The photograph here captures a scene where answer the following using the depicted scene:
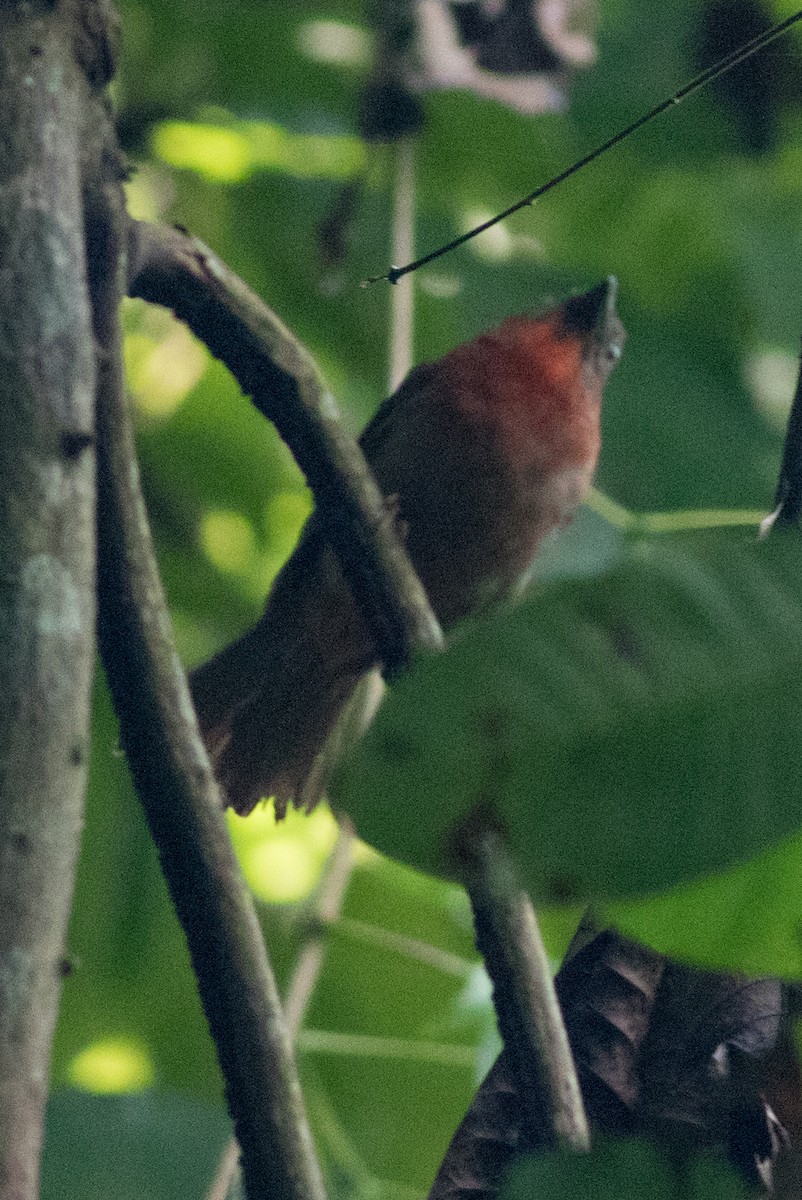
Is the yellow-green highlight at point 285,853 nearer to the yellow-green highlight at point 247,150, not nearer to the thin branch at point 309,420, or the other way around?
the yellow-green highlight at point 247,150

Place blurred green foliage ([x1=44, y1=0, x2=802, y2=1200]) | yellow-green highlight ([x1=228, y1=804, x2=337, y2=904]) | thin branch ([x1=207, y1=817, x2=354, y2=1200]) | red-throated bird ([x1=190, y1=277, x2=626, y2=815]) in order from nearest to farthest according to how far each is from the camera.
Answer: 1. thin branch ([x1=207, y1=817, x2=354, y2=1200])
2. red-throated bird ([x1=190, y1=277, x2=626, y2=815])
3. blurred green foliage ([x1=44, y1=0, x2=802, y2=1200])
4. yellow-green highlight ([x1=228, y1=804, x2=337, y2=904])

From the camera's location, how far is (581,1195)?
86cm

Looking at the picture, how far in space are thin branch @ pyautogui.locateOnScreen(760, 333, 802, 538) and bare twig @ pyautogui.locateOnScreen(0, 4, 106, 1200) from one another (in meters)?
0.52

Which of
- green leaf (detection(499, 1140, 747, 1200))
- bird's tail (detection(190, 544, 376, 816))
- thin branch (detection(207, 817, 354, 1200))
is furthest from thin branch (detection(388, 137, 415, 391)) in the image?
green leaf (detection(499, 1140, 747, 1200))

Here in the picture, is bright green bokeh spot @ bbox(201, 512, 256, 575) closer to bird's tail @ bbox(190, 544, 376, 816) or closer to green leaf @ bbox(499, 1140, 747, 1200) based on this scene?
bird's tail @ bbox(190, 544, 376, 816)

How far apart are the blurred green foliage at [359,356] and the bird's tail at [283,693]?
27 cm

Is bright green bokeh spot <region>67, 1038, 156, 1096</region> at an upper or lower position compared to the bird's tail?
lower

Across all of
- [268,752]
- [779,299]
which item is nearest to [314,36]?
[779,299]

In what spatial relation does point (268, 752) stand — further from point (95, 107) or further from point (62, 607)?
point (62, 607)

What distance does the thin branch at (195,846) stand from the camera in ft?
3.81

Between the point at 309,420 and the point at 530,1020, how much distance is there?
66 centimetres

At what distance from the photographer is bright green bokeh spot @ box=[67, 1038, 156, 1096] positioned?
2.90m

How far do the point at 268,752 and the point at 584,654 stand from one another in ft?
5.64

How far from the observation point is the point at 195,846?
122 cm
